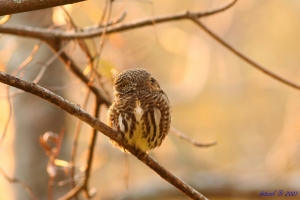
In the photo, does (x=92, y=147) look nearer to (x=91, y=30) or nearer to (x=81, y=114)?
(x=91, y=30)

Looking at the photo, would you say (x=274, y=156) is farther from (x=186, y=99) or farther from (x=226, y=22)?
(x=226, y=22)

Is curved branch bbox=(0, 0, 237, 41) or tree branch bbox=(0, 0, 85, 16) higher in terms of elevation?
tree branch bbox=(0, 0, 85, 16)

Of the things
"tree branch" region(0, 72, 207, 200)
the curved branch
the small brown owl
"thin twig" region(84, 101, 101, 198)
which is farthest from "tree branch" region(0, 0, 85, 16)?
"thin twig" region(84, 101, 101, 198)

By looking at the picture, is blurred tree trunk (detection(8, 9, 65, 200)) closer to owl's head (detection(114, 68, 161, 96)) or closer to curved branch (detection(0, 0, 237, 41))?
curved branch (detection(0, 0, 237, 41))

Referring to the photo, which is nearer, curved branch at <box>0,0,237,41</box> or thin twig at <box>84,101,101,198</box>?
curved branch at <box>0,0,237,41</box>

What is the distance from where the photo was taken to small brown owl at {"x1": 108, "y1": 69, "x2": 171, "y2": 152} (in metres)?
2.32

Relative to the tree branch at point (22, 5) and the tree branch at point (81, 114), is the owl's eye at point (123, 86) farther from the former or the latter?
the tree branch at point (22, 5)

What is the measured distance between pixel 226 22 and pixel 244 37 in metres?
1.90

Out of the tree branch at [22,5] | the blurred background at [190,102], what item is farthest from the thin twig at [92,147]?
the tree branch at [22,5]

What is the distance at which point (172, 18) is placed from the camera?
9.80 ft

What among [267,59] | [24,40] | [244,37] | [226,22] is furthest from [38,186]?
[267,59]

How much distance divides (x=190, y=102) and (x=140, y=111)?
4400 mm

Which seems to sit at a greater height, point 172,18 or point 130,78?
point 172,18

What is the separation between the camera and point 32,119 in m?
4.62
